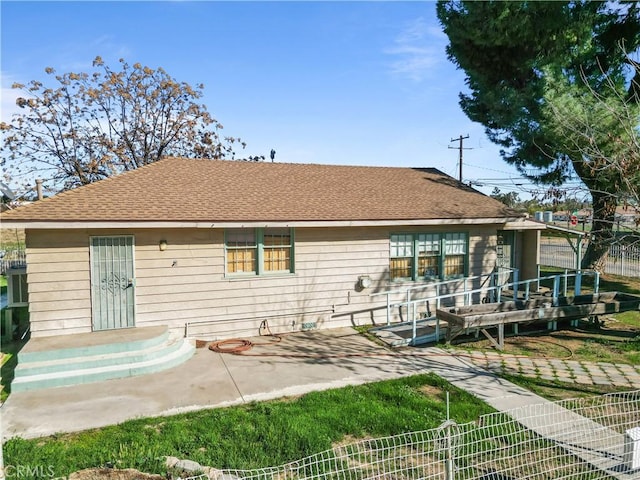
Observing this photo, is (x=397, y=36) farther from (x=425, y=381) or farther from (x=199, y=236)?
(x=425, y=381)

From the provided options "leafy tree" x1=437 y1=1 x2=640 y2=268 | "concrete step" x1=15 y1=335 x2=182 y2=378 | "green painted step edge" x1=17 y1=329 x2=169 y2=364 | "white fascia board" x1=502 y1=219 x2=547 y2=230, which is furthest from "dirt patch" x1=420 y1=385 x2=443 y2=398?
"leafy tree" x1=437 y1=1 x2=640 y2=268

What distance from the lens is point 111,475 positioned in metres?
3.52

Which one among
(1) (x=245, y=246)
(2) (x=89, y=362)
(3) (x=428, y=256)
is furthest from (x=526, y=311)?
(2) (x=89, y=362)

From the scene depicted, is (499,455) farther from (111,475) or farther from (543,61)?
(543,61)

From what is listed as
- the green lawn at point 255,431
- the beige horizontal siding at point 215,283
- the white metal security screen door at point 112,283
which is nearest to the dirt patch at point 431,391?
the green lawn at point 255,431

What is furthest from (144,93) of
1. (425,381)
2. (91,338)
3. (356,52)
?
(425,381)

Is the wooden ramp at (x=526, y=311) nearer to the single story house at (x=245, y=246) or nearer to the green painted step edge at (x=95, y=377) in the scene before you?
the single story house at (x=245, y=246)

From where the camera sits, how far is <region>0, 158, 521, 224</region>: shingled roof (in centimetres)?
792

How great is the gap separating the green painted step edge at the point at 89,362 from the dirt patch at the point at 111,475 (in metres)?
3.46

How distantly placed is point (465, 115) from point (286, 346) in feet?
46.4

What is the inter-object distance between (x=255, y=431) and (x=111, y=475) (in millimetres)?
1694

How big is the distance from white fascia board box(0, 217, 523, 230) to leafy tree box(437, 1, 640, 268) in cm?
277

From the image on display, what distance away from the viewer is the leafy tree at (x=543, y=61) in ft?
38.6

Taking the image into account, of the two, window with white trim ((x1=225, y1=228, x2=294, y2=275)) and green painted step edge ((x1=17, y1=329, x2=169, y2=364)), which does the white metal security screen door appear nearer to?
green painted step edge ((x1=17, y1=329, x2=169, y2=364))
